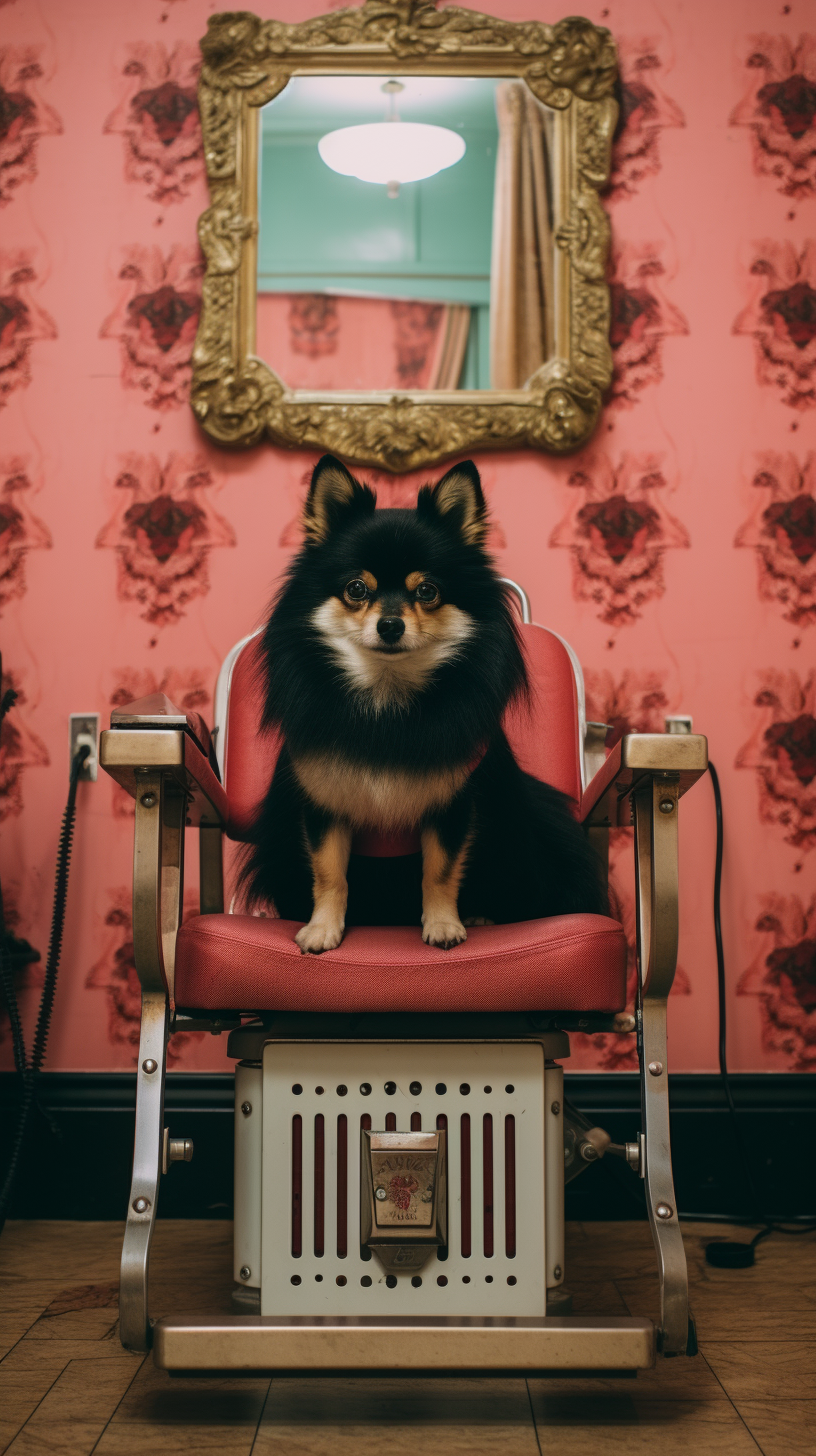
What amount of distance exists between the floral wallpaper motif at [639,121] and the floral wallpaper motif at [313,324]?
0.63m

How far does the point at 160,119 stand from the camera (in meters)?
2.29

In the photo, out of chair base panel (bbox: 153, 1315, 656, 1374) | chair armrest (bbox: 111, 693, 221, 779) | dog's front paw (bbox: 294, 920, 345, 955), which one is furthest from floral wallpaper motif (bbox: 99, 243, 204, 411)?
chair base panel (bbox: 153, 1315, 656, 1374)

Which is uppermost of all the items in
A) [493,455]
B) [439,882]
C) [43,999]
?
[493,455]

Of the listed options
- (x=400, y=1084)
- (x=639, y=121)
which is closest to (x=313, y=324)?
(x=639, y=121)

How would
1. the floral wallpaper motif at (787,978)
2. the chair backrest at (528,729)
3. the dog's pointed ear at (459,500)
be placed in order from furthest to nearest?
the floral wallpaper motif at (787,978), the chair backrest at (528,729), the dog's pointed ear at (459,500)

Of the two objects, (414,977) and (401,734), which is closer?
(414,977)

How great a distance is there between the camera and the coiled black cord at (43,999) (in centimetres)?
191

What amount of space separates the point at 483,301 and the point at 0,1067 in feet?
5.92

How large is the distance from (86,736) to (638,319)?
1406 millimetres

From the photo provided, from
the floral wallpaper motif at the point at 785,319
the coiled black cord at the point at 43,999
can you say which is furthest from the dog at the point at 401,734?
the floral wallpaper motif at the point at 785,319

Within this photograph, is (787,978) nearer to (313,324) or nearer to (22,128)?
(313,324)

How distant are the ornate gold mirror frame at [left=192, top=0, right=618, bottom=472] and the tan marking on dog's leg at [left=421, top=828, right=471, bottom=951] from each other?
104cm

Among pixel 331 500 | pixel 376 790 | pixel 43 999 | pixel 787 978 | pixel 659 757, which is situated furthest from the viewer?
pixel 787 978

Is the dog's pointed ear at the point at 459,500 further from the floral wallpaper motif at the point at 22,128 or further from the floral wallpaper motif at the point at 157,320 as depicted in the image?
the floral wallpaper motif at the point at 22,128
